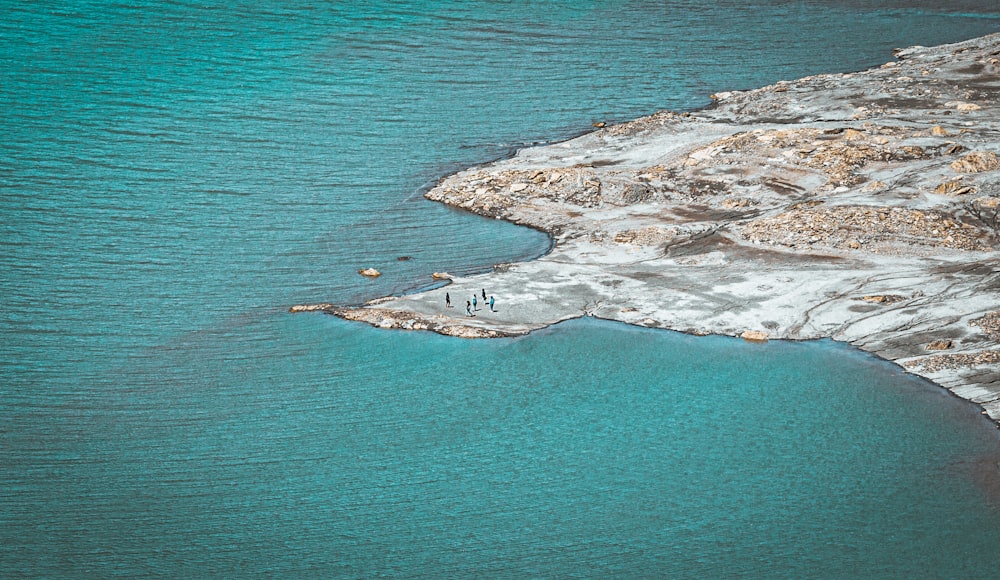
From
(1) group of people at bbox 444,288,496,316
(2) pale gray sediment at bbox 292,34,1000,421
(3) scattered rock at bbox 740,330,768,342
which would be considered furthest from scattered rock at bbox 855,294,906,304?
(1) group of people at bbox 444,288,496,316

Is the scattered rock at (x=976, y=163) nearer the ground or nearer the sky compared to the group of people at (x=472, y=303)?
nearer the sky

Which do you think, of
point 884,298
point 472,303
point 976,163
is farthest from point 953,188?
point 472,303

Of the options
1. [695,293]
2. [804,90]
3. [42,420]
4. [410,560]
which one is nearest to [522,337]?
[695,293]

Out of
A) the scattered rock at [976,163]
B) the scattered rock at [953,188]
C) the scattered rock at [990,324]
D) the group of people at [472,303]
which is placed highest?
the scattered rock at [976,163]

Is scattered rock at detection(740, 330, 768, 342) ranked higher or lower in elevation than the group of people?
lower

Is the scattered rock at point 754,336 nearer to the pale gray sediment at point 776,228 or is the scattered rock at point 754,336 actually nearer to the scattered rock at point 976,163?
the pale gray sediment at point 776,228

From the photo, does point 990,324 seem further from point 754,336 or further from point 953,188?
point 953,188

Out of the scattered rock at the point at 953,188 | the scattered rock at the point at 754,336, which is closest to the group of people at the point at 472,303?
the scattered rock at the point at 754,336

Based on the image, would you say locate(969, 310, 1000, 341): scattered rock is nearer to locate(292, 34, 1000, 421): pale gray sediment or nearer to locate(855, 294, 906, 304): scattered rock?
locate(292, 34, 1000, 421): pale gray sediment
